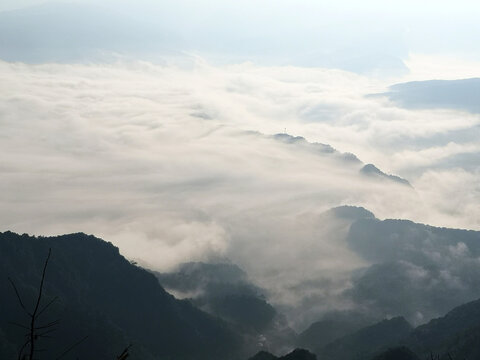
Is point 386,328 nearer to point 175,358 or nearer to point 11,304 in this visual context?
point 175,358

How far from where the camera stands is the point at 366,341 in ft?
629

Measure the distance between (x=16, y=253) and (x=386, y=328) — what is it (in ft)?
464

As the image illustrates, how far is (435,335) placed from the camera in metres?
177

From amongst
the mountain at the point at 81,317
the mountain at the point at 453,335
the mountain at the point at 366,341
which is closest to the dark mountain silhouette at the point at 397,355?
the mountain at the point at 453,335

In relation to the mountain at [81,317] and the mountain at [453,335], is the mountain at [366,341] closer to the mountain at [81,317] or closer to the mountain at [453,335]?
the mountain at [453,335]

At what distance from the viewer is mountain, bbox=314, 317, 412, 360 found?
185 m

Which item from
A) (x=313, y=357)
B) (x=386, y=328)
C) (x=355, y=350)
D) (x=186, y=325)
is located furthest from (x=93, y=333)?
(x=386, y=328)

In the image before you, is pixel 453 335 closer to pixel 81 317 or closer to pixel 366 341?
pixel 366 341

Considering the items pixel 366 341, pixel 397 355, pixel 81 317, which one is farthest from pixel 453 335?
pixel 81 317

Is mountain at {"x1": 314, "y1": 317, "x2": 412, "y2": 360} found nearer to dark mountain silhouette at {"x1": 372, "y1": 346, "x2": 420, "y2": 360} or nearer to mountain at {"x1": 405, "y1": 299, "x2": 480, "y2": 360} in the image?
mountain at {"x1": 405, "y1": 299, "x2": 480, "y2": 360}

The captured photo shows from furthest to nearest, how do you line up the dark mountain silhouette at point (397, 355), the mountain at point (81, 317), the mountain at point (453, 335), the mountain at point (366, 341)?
1. the mountain at point (366, 341)
2. the mountain at point (81, 317)
3. the mountain at point (453, 335)
4. the dark mountain silhouette at point (397, 355)

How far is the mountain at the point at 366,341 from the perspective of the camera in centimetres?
18538

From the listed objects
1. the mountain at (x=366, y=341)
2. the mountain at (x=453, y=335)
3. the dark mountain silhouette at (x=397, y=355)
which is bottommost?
the mountain at (x=366, y=341)

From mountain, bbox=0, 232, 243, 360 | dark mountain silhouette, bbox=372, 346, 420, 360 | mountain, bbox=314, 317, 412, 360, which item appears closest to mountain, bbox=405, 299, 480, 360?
mountain, bbox=314, 317, 412, 360
